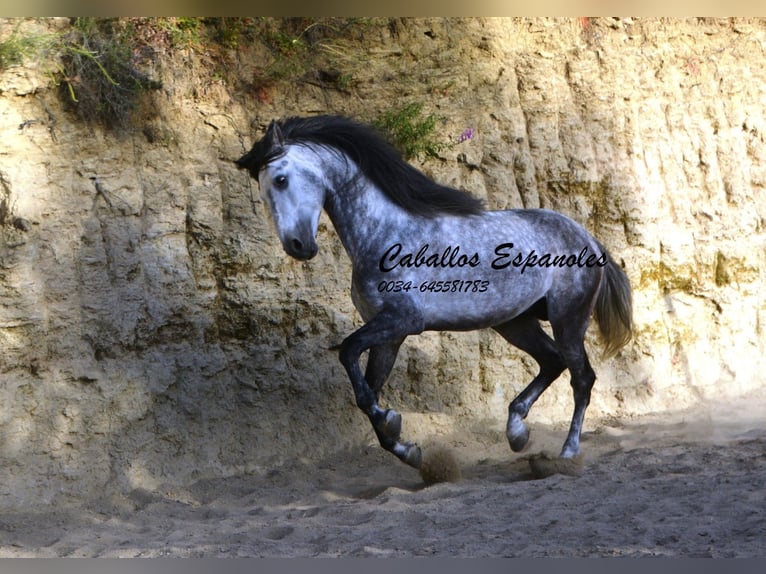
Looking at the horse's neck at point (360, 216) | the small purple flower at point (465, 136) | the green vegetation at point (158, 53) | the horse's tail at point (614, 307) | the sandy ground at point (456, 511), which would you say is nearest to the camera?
the sandy ground at point (456, 511)

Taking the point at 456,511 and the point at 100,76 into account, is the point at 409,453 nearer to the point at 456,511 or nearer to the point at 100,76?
the point at 456,511

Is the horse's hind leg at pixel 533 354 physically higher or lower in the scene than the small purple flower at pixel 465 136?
lower

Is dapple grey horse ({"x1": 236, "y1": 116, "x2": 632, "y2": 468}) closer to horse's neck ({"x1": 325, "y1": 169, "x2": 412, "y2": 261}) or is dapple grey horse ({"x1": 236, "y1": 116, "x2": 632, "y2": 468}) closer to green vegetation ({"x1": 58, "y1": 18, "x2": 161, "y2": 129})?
horse's neck ({"x1": 325, "y1": 169, "x2": 412, "y2": 261})

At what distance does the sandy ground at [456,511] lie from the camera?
4375 mm

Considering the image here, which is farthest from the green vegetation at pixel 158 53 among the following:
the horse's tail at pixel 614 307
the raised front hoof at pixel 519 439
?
the raised front hoof at pixel 519 439

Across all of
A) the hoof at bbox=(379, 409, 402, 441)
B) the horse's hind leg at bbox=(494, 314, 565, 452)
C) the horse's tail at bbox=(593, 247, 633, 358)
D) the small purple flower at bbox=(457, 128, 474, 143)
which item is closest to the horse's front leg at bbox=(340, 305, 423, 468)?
the hoof at bbox=(379, 409, 402, 441)

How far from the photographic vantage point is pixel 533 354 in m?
6.28

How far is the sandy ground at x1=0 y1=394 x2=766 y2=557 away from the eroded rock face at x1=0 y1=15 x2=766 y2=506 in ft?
1.14

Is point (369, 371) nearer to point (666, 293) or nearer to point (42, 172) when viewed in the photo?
point (42, 172)

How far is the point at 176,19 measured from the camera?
7145mm

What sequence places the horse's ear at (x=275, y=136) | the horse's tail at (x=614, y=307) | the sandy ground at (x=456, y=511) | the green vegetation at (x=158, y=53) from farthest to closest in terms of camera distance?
the green vegetation at (x=158, y=53), the horse's tail at (x=614, y=307), the horse's ear at (x=275, y=136), the sandy ground at (x=456, y=511)

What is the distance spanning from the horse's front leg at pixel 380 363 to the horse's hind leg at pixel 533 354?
2.75 feet

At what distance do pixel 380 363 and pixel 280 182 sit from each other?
1.21 metres

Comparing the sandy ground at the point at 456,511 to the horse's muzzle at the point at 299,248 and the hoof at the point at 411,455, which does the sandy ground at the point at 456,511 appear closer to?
the hoof at the point at 411,455
